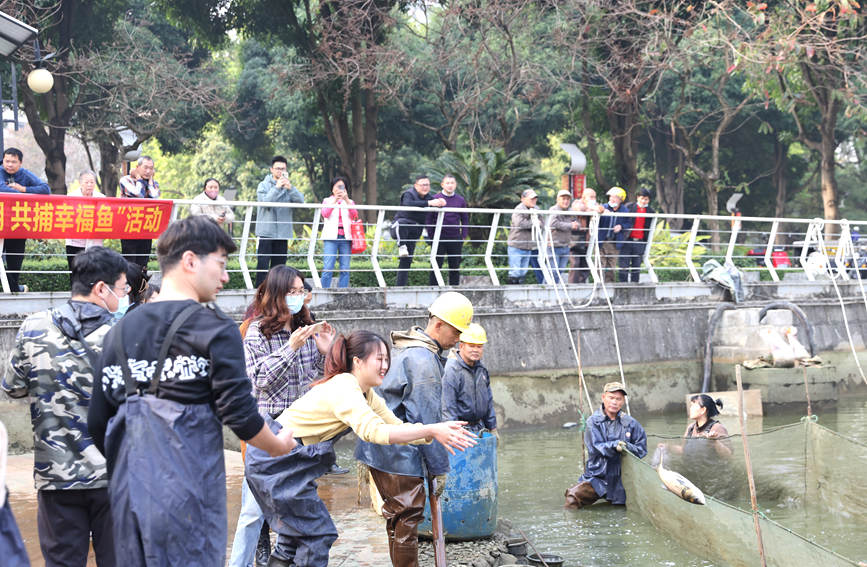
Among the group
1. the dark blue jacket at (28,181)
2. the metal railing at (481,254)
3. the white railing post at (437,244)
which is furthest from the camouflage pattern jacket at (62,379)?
the white railing post at (437,244)

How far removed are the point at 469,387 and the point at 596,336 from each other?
7.97 metres

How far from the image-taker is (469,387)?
25.1ft

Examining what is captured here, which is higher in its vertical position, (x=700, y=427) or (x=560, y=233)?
(x=560, y=233)

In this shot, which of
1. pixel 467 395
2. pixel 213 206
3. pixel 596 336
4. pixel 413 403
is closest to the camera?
pixel 413 403

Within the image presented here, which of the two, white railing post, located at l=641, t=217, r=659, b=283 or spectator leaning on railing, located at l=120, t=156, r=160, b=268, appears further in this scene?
white railing post, located at l=641, t=217, r=659, b=283

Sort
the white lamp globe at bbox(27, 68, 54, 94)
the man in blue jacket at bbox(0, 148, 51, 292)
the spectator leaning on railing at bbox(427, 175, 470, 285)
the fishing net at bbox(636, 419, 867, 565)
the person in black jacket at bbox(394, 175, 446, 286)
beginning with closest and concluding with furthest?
the fishing net at bbox(636, 419, 867, 565), the man in blue jacket at bbox(0, 148, 51, 292), the person in black jacket at bbox(394, 175, 446, 286), the spectator leaning on railing at bbox(427, 175, 470, 285), the white lamp globe at bbox(27, 68, 54, 94)

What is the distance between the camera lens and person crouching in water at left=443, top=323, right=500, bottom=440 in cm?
755

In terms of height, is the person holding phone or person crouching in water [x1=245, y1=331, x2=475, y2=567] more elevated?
the person holding phone

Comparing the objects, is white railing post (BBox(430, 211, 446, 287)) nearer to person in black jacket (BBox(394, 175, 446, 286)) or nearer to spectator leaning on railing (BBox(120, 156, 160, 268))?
person in black jacket (BBox(394, 175, 446, 286))

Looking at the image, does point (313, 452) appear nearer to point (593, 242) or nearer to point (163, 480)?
point (163, 480)

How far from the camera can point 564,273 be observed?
16.5 meters

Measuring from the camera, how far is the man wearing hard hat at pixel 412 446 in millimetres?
5977

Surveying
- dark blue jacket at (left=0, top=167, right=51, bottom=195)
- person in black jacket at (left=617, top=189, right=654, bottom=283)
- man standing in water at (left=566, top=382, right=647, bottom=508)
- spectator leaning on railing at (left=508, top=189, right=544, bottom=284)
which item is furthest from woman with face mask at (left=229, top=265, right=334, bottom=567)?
person in black jacket at (left=617, top=189, right=654, bottom=283)

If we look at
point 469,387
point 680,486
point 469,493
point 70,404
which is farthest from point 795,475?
point 70,404
